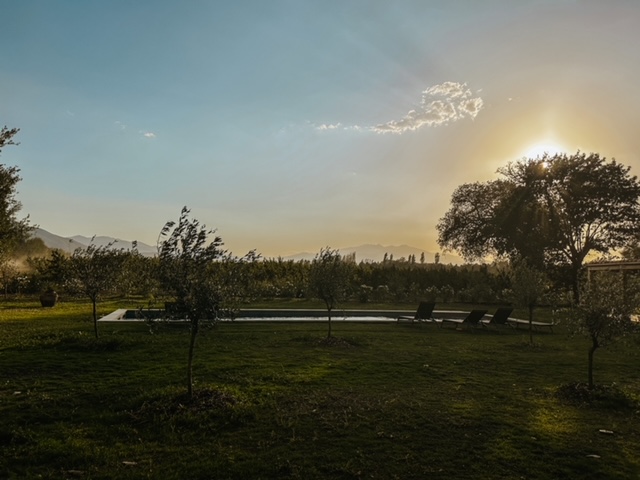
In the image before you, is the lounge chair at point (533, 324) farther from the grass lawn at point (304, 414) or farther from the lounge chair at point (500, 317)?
the grass lawn at point (304, 414)

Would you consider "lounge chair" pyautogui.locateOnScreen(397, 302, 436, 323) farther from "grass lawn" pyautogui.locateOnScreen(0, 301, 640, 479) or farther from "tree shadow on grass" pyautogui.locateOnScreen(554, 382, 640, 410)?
"tree shadow on grass" pyautogui.locateOnScreen(554, 382, 640, 410)

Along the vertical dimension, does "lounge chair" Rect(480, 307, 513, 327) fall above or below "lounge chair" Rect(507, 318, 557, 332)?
above

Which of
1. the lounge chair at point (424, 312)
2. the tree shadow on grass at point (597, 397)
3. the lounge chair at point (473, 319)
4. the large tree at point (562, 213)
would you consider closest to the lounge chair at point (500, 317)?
the lounge chair at point (473, 319)

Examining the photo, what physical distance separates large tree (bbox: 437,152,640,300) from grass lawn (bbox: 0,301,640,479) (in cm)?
2448

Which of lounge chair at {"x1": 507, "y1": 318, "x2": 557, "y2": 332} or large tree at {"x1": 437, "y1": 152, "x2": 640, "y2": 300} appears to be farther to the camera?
large tree at {"x1": 437, "y1": 152, "x2": 640, "y2": 300}

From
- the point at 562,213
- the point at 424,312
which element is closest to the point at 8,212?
the point at 424,312

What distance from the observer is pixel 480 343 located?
48.4ft

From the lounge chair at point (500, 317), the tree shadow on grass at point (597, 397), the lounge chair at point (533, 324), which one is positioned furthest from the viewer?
the lounge chair at point (533, 324)

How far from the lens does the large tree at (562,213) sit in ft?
110

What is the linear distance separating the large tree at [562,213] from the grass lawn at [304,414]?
2448 cm

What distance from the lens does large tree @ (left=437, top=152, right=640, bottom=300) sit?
33.5 meters

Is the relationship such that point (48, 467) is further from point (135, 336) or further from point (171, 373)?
point (135, 336)

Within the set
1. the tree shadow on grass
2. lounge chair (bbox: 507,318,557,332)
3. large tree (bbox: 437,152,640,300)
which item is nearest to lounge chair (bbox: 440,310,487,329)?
lounge chair (bbox: 507,318,557,332)

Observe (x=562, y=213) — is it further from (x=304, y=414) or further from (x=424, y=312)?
(x=304, y=414)
